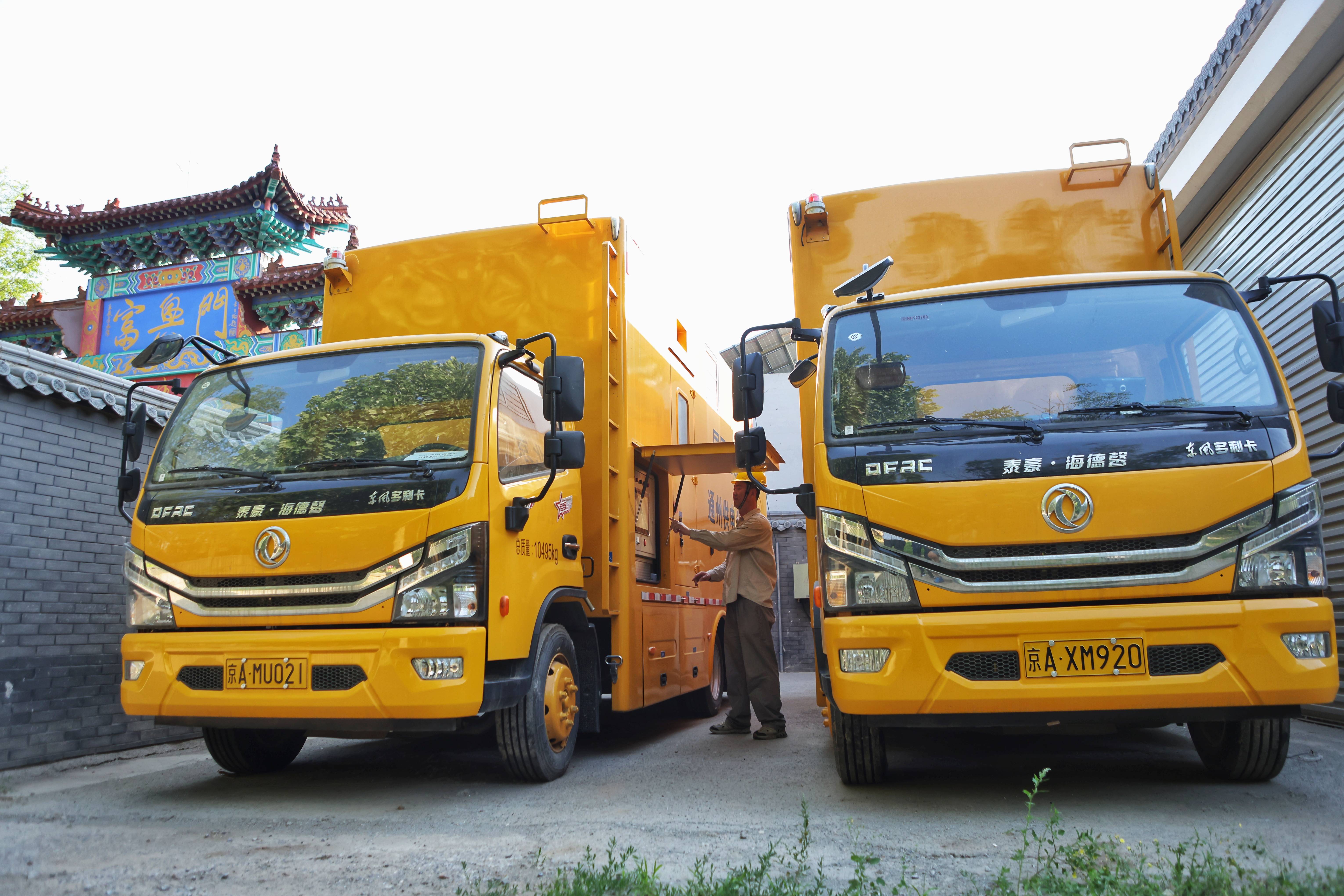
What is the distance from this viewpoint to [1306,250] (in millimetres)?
6711

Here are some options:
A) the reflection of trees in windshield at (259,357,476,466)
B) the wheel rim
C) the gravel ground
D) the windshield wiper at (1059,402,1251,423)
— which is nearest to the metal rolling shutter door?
the gravel ground

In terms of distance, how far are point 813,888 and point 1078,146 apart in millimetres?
4830

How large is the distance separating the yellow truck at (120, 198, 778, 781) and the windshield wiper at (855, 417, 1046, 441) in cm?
156

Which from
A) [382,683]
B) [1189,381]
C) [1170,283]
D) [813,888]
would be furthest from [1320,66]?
[382,683]

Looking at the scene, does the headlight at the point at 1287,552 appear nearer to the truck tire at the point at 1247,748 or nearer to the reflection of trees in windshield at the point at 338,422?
the truck tire at the point at 1247,748

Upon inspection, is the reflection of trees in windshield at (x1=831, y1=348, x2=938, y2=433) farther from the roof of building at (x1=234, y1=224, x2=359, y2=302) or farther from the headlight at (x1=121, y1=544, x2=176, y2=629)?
the roof of building at (x1=234, y1=224, x2=359, y2=302)

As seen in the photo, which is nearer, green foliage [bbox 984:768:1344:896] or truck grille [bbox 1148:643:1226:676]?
green foliage [bbox 984:768:1344:896]

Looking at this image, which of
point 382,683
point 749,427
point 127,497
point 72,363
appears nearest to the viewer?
point 382,683

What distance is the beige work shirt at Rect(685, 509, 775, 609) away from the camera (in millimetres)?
6641

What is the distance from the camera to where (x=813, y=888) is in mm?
2668

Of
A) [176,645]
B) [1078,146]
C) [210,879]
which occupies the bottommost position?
[210,879]

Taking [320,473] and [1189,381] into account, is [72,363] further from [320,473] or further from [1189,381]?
[1189,381]

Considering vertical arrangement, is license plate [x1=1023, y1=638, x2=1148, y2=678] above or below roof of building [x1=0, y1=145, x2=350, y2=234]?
below

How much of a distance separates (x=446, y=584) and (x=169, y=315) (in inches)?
775
